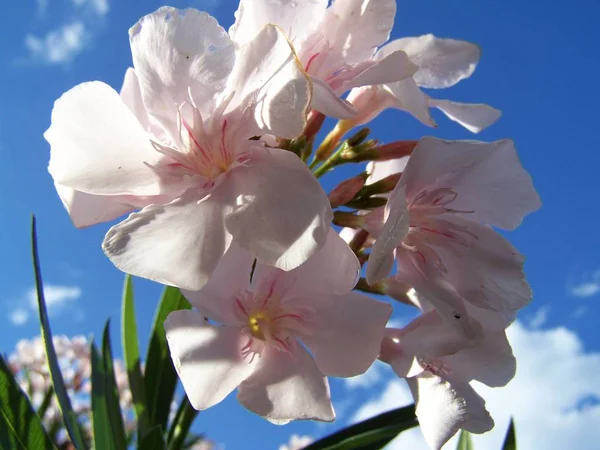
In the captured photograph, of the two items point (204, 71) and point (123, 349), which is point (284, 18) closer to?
point (204, 71)

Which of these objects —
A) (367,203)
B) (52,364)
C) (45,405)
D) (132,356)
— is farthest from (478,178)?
(45,405)

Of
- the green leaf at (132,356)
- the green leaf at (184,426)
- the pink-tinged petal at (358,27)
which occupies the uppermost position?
the pink-tinged petal at (358,27)

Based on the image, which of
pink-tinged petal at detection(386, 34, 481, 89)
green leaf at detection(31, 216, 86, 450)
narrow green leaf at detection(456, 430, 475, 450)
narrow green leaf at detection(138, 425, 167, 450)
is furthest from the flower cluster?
narrow green leaf at detection(456, 430, 475, 450)

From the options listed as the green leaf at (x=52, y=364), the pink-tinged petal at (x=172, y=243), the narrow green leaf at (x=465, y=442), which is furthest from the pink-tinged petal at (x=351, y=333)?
the narrow green leaf at (x=465, y=442)

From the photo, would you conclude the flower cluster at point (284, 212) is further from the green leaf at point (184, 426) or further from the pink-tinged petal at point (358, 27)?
the green leaf at point (184, 426)

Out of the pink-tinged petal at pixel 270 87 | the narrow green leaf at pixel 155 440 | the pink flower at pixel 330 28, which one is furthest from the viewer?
the narrow green leaf at pixel 155 440

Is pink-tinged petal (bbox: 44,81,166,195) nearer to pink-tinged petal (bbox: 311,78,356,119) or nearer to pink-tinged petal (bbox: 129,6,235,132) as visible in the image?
pink-tinged petal (bbox: 129,6,235,132)

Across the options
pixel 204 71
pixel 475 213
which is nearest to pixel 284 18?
pixel 204 71
